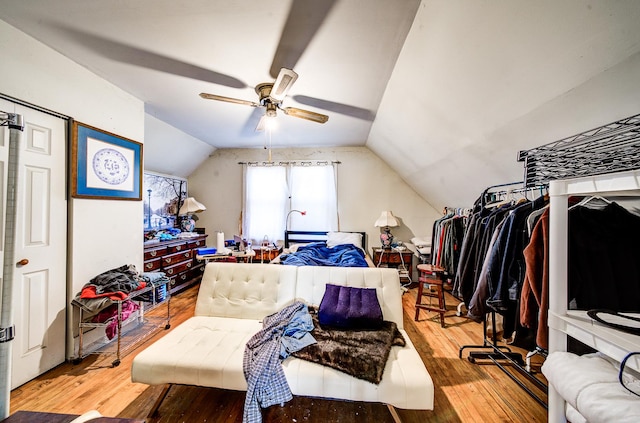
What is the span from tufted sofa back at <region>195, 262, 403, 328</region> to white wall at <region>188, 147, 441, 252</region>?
2.63 meters

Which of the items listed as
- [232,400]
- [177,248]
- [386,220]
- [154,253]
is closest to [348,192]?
[386,220]

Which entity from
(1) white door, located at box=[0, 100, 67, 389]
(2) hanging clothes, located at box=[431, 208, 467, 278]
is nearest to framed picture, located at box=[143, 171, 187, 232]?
(1) white door, located at box=[0, 100, 67, 389]

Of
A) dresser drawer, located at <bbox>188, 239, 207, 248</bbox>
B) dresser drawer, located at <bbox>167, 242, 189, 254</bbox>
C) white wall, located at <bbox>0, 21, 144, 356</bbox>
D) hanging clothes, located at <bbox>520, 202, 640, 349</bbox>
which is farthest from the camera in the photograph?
dresser drawer, located at <bbox>188, 239, 207, 248</bbox>

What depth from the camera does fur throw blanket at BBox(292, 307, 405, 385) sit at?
1.35m

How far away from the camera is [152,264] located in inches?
123

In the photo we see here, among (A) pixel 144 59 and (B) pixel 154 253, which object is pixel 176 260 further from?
(A) pixel 144 59

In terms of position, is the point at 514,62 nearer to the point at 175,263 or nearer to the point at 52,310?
the point at 52,310

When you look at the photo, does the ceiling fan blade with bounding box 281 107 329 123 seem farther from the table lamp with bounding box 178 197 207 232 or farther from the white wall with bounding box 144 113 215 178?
the table lamp with bounding box 178 197 207 232

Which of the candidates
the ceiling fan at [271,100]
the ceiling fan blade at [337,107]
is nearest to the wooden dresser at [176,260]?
the ceiling fan at [271,100]

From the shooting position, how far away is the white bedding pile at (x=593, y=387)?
0.65 metres

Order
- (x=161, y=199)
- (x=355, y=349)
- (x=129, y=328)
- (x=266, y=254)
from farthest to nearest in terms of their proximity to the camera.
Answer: (x=266, y=254) < (x=161, y=199) < (x=129, y=328) < (x=355, y=349)

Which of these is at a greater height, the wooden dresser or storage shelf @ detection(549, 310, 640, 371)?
storage shelf @ detection(549, 310, 640, 371)

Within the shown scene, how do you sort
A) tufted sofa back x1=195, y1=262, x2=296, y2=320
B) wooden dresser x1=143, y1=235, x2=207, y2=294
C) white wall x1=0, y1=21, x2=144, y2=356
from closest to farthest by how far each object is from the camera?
1. white wall x1=0, y1=21, x2=144, y2=356
2. tufted sofa back x1=195, y1=262, x2=296, y2=320
3. wooden dresser x1=143, y1=235, x2=207, y2=294

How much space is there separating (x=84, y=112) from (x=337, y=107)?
7.74 ft
